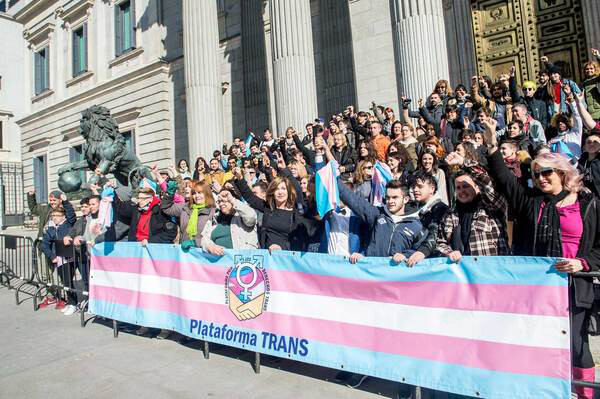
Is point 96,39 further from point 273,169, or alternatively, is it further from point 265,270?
point 265,270

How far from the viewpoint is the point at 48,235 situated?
7.52m

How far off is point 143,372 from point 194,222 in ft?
6.24

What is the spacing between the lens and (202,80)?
15.7m

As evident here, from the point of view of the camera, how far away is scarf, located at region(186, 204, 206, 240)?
5.46 metres

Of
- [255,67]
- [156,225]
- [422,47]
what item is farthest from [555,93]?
[255,67]

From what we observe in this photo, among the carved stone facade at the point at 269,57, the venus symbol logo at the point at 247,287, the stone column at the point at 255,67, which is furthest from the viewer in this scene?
the stone column at the point at 255,67

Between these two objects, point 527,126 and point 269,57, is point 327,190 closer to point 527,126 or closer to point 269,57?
point 527,126

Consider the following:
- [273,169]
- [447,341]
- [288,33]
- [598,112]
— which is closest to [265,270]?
[447,341]

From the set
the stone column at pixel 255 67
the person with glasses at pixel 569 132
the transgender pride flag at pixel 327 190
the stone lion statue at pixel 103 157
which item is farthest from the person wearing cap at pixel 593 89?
the stone column at pixel 255 67

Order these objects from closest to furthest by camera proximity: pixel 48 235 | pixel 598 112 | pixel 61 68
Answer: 1. pixel 598 112
2. pixel 48 235
3. pixel 61 68

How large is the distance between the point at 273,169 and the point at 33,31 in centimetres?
3021

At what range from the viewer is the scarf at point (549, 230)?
9.87ft

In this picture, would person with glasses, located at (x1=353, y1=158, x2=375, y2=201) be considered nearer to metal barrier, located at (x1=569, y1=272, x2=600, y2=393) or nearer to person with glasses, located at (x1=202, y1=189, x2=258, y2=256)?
person with glasses, located at (x1=202, y1=189, x2=258, y2=256)

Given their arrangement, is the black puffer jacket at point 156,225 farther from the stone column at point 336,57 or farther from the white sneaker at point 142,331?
the stone column at point 336,57
